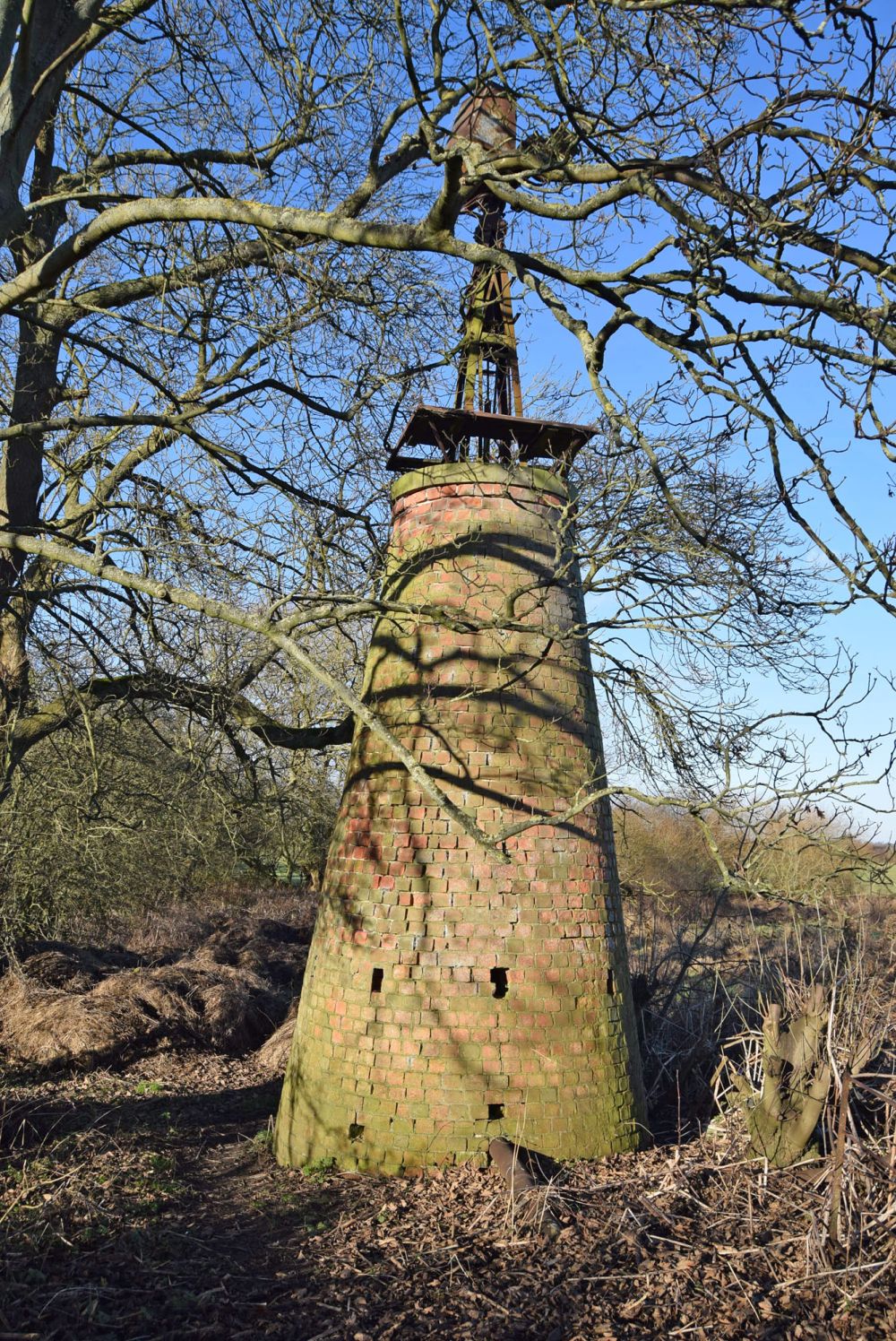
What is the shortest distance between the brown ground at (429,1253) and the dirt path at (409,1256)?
13mm

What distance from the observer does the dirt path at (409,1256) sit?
4441 mm

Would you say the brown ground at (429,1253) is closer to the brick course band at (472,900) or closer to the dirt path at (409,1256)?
the dirt path at (409,1256)

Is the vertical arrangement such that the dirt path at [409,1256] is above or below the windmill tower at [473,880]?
below

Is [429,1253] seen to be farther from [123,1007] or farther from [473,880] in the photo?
[123,1007]

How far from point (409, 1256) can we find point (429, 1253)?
116 mm

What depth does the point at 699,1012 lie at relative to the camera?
9758 millimetres

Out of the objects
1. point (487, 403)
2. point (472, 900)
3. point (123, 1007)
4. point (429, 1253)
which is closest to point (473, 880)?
point (472, 900)

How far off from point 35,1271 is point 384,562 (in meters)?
5.39

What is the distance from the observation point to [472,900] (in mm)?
6457

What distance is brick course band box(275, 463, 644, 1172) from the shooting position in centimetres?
626

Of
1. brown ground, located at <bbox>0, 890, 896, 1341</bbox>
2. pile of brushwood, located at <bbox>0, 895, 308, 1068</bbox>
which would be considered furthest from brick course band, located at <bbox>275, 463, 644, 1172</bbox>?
pile of brushwood, located at <bbox>0, 895, 308, 1068</bbox>

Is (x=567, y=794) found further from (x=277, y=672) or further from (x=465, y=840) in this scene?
(x=277, y=672)

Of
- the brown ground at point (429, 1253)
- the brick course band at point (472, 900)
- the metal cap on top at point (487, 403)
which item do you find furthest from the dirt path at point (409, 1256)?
the metal cap on top at point (487, 403)

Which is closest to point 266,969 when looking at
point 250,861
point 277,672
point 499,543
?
point 250,861
